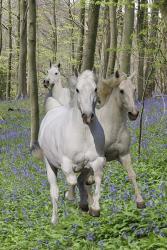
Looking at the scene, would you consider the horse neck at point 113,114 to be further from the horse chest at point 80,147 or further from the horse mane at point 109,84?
the horse chest at point 80,147

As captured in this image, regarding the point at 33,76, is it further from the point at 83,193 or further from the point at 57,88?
the point at 83,193

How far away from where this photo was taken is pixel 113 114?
3338 millimetres

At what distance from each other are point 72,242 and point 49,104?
3551 millimetres

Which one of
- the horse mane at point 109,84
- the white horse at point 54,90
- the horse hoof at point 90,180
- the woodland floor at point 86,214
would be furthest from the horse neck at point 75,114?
the woodland floor at point 86,214

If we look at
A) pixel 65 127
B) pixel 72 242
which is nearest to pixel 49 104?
pixel 65 127

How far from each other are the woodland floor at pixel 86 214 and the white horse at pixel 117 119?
157 cm

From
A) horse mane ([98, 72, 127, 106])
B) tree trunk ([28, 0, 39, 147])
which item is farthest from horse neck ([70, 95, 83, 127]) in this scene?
tree trunk ([28, 0, 39, 147])

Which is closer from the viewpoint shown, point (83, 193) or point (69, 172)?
point (69, 172)

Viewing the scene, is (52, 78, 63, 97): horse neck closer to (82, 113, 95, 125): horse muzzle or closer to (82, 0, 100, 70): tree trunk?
(82, 113, 95, 125): horse muzzle

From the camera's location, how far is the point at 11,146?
16891 mm

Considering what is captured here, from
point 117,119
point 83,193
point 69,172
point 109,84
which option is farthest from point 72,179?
point 109,84

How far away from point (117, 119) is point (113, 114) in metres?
0.05

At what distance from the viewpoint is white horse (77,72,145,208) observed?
3.23m

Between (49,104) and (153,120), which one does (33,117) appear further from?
(153,120)
